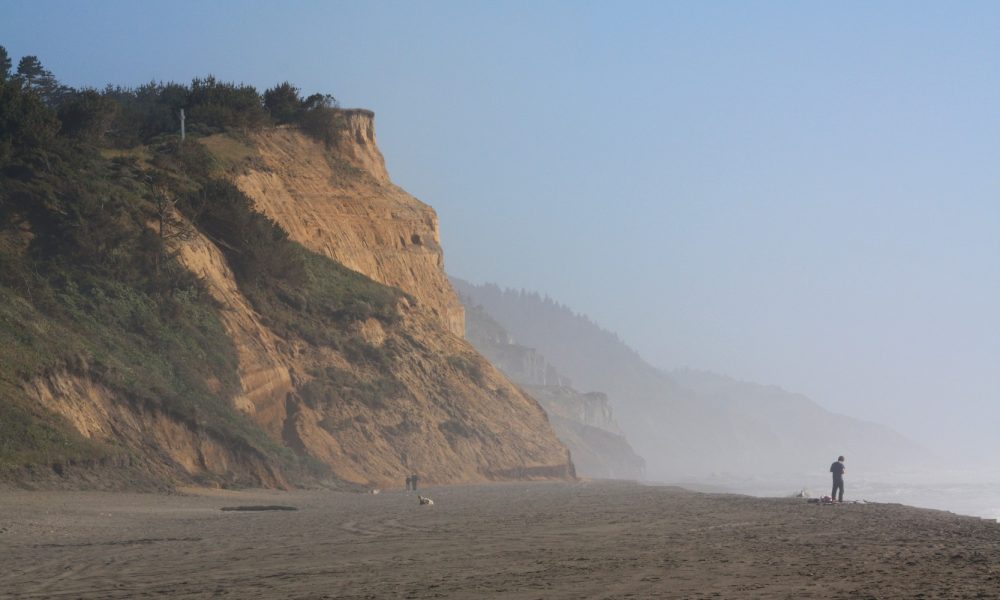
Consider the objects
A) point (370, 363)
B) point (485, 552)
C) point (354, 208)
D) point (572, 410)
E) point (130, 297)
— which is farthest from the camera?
point (572, 410)

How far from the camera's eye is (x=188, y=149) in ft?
149

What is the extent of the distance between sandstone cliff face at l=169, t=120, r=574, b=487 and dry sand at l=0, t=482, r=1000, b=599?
49.2 feet

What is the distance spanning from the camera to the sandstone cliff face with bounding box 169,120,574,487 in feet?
130

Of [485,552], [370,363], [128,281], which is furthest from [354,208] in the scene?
[485,552]

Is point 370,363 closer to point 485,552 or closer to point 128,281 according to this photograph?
point 128,281

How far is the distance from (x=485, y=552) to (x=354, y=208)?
4054cm

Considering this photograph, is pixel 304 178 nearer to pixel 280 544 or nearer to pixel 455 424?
pixel 455 424

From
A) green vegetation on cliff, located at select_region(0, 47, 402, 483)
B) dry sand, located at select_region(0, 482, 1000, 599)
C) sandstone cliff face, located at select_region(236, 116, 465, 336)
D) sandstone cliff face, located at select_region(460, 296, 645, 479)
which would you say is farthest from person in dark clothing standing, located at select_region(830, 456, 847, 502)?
sandstone cliff face, located at select_region(460, 296, 645, 479)

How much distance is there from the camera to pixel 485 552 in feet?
49.3

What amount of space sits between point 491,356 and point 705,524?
136513 mm

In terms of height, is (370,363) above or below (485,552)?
above

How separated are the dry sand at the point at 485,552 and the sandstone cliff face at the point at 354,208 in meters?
26.5

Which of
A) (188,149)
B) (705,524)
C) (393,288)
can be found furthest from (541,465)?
(705,524)

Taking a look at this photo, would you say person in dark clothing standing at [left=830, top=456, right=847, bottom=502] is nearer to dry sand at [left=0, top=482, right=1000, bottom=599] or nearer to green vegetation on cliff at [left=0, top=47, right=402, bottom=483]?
dry sand at [left=0, top=482, right=1000, bottom=599]
